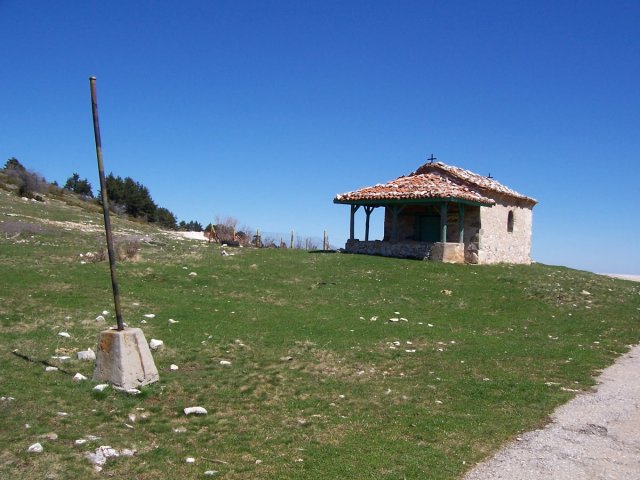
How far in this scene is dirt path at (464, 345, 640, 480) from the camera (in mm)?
6089

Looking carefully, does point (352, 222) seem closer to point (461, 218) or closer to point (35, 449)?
point (461, 218)

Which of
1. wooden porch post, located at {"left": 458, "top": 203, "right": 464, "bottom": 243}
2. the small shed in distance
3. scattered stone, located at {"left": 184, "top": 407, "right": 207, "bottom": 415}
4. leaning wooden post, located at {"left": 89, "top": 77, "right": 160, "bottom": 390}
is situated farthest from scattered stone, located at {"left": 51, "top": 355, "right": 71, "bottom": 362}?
wooden porch post, located at {"left": 458, "top": 203, "right": 464, "bottom": 243}

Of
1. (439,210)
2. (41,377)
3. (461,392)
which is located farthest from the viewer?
(439,210)

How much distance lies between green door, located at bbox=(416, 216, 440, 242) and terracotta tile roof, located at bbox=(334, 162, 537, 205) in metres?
2.22

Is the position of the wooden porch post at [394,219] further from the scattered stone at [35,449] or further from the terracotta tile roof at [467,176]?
the scattered stone at [35,449]

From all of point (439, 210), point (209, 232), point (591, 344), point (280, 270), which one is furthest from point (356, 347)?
point (209, 232)

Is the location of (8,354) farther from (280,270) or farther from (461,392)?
(280,270)

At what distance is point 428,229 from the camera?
31.3m

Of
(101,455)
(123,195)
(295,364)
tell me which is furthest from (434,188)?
(123,195)

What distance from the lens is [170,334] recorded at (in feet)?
39.9

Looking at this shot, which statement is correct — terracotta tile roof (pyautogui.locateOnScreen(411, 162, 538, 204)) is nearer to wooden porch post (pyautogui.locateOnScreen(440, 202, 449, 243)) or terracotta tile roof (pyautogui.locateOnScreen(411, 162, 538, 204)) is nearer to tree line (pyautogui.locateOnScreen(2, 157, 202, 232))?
wooden porch post (pyautogui.locateOnScreen(440, 202, 449, 243))

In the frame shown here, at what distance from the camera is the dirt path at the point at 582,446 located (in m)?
6.09

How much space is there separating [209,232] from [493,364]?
29.4 metres

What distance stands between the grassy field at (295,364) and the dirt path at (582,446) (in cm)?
31
